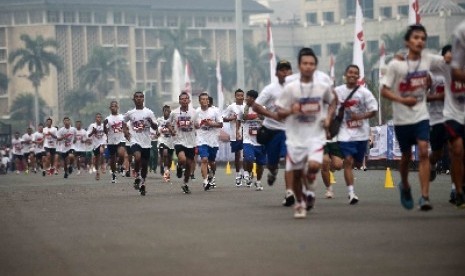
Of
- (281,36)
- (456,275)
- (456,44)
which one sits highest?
(281,36)

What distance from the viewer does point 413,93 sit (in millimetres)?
15828

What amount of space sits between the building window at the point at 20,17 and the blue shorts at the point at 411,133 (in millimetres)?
149557

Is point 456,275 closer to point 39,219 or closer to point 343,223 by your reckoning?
point 343,223

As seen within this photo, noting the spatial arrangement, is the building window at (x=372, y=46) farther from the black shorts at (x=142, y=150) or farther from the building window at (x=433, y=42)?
the black shorts at (x=142, y=150)

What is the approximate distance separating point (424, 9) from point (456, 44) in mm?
150288

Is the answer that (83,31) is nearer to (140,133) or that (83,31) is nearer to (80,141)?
(80,141)

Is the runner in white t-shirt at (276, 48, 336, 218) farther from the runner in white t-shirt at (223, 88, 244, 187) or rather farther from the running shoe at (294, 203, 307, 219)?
the runner in white t-shirt at (223, 88, 244, 187)

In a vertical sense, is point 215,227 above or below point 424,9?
below

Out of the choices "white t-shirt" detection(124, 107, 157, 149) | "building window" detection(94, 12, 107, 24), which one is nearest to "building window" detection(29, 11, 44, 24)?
"building window" detection(94, 12, 107, 24)

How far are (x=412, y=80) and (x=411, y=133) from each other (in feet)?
2.02

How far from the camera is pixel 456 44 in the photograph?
44.5 ft

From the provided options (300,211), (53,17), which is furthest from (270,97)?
(53,17)

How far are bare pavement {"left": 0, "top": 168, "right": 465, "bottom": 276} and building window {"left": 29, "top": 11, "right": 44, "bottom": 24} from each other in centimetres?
14050

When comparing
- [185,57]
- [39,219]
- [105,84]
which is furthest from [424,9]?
[39,219]
